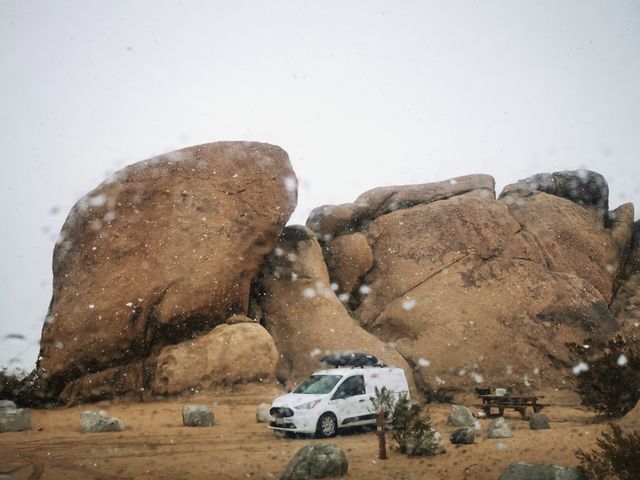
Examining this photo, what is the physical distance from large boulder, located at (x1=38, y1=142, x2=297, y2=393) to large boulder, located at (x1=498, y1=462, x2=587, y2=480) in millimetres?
12307

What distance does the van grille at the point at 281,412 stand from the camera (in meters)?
11.4

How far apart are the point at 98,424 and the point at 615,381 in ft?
42.4

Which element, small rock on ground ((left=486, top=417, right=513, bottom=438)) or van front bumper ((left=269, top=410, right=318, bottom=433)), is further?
van front bumper ((left=269, top=410, right=318, bottom=433))

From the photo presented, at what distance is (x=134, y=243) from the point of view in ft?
56.6

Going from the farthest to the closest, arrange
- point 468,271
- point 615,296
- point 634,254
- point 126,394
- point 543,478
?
Answer: 1. point 634,254
2. point 615,296
3. point 468,271
4. point 126,394
5. point 543,478

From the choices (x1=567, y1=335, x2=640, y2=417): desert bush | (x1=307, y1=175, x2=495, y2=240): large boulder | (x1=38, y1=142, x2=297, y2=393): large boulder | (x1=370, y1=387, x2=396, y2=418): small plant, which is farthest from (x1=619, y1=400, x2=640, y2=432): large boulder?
(x1=307, y1=175, x2=495, y2=240): large boulder

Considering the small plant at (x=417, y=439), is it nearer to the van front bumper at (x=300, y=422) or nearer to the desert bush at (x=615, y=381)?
the van front bumper at (x=300, y=422)

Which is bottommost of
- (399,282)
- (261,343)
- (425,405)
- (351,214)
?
(425,405)

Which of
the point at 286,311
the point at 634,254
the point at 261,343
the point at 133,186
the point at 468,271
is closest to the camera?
the point at 261,343

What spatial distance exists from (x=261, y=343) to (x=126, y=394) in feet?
14.8

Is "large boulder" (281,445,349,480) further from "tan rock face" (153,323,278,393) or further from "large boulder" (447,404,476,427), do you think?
"tan rock face" (153,323,278,393)

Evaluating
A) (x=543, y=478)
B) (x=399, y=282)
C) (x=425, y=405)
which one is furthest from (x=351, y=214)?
(x=543, y=478)

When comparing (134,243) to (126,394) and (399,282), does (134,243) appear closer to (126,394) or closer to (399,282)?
(126,394)

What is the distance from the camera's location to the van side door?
1205cm
